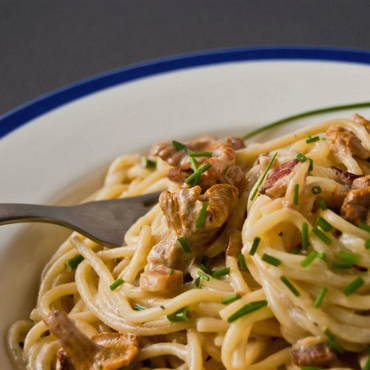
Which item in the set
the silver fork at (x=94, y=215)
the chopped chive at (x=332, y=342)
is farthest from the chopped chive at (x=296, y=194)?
the silver fork at (x=94, y=215)

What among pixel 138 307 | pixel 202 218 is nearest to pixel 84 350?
pixel 138 307

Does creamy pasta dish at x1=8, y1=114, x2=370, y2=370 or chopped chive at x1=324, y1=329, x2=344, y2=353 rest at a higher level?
creamy pasta dish at x1=8, y1=114, x2=370, y2=370

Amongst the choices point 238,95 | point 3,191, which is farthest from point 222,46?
point 3,191

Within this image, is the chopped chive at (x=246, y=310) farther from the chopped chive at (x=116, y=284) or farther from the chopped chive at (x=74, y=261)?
the chopped chive at (x=74, y=261)

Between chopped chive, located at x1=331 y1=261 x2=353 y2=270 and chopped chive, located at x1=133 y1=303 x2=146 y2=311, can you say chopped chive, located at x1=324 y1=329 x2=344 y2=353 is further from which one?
chopped chive, located at x1=133 y1=303 x2=146 y2=311

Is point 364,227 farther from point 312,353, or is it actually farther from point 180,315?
point 180,315

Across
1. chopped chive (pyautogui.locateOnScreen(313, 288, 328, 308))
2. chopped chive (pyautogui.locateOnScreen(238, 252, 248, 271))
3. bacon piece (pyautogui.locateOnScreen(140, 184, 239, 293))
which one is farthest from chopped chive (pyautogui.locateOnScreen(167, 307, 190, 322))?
chopped chive (pyautogui.locateOnScreen(313, 288, 328, 308))
